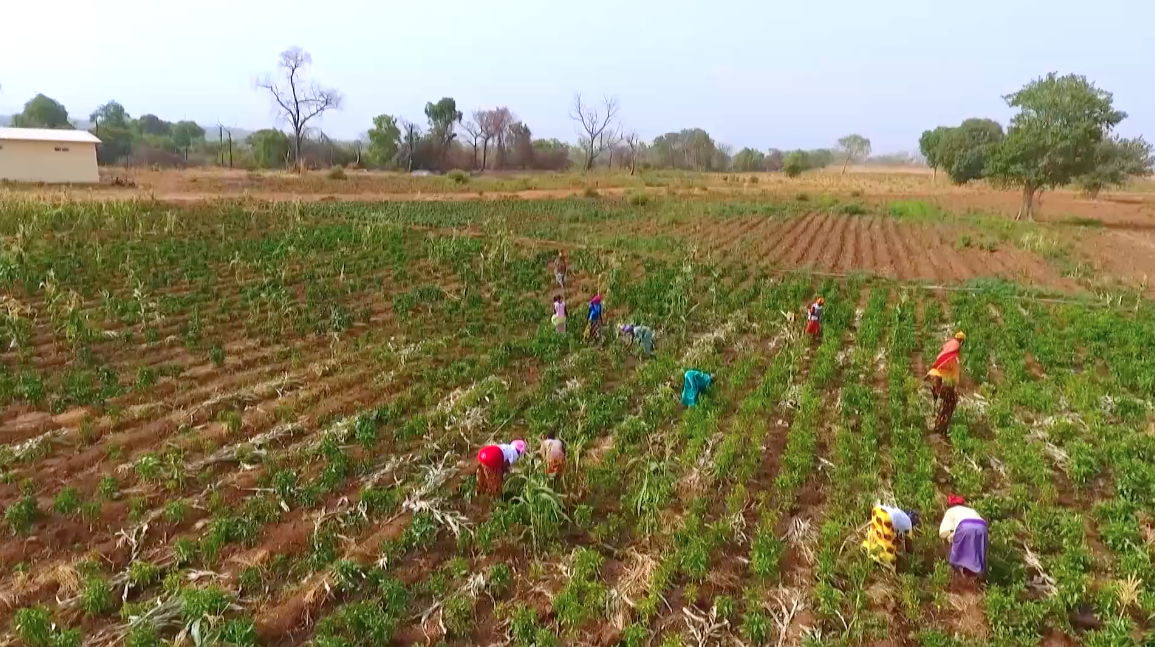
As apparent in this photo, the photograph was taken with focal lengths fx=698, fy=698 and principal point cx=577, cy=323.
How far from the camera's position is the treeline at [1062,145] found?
29.0 m

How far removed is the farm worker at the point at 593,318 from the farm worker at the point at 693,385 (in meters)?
2.82

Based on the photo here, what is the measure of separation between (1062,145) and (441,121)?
4774 centimetres

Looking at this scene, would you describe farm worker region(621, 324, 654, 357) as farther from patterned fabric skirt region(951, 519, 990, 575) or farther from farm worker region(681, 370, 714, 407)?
patterned fabric skirt region(951, 519, 990, 575)

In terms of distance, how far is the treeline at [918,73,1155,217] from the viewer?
29.0 m

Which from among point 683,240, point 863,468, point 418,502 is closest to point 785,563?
point 863,468

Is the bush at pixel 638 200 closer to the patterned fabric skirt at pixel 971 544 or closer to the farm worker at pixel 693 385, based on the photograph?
the farm worker at pixel 693 385

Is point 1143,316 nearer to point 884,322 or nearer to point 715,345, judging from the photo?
point 884,322

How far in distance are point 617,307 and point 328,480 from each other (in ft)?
26.9

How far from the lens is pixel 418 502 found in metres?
6.75

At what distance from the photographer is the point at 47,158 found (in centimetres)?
3506

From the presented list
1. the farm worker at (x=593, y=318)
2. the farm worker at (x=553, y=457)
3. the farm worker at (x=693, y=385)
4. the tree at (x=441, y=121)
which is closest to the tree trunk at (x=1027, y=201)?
the farm worker at (x=593, y=318)

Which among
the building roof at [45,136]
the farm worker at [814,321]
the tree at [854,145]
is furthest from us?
the tree at [854,145]

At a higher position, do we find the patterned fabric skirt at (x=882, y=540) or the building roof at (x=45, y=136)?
the building roof at (x=45, y=136)

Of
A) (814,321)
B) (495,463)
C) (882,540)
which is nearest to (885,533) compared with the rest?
(882,540)
